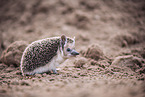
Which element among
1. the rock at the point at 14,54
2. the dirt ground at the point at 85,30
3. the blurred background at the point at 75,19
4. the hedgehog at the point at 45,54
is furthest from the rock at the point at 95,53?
the rock at the point at 14,54

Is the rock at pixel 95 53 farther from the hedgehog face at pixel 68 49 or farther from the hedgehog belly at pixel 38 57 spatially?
the hedgehog belly at pixel 38 57

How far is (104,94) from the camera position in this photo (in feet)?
6.78

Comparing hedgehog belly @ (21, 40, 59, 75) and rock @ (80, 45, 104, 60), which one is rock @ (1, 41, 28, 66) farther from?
rock @ (80, 45, 104, 60)

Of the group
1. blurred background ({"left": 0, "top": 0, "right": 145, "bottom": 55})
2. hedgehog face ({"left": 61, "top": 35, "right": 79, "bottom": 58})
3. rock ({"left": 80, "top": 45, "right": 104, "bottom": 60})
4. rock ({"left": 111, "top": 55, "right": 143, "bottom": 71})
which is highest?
blurred background ({"left": 0, "top": 0, "right": 145, "bottom": 55})

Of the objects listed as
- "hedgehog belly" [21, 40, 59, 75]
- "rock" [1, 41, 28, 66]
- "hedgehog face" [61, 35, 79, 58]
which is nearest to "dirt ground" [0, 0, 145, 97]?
"rock" [1, 41, 28, 66]

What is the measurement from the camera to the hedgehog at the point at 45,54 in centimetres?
375

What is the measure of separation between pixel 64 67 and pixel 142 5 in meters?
11.9

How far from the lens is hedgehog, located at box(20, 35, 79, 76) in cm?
375

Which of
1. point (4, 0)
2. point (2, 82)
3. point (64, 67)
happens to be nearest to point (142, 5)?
point (64, 67)

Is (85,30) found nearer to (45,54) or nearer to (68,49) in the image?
(68,49)

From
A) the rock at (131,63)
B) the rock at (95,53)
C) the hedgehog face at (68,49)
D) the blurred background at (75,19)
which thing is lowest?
the rock at (131,63)

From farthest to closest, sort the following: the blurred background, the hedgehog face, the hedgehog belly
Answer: the blurred background → the hedgehog face → the hedgehog belly

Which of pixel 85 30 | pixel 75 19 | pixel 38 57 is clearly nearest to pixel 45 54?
pixel 38 57

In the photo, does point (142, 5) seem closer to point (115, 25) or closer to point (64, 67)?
point (115, 25)
